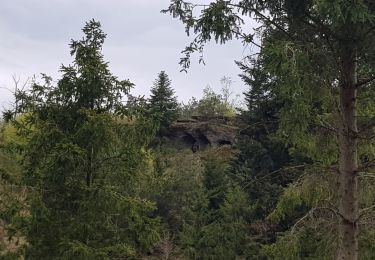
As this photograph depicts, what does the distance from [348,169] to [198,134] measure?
35.4 m

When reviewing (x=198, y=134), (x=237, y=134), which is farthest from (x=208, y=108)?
(x=237, y=134)

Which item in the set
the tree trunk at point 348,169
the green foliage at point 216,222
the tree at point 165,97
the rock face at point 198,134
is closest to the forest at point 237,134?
the tree trunk at point 348,169

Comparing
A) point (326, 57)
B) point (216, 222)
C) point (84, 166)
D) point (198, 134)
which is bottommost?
point (216, 222)

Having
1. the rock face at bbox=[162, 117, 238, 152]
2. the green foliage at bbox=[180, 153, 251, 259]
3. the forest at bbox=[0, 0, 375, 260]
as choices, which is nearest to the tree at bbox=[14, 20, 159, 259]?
the forest at bbox=[0, 0, 375, 260]

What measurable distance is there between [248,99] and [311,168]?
17.7m

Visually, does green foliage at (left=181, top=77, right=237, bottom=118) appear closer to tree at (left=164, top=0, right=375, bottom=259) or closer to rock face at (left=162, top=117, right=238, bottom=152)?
rock face at (left=162, top=117, right=238, bottom=152)

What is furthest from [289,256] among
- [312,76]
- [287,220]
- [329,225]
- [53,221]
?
[287,220]

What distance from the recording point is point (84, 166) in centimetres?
939

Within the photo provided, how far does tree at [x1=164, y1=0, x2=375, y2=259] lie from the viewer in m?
6.98

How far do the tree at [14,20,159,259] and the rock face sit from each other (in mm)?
31849

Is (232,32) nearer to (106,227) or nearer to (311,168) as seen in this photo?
(311,168)

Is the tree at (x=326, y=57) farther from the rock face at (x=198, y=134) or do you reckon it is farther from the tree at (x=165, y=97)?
the rock face at (x=198, y=134)

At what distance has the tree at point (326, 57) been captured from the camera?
698 centimetres

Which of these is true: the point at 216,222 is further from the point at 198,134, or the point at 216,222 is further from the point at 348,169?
the point at 198,134
